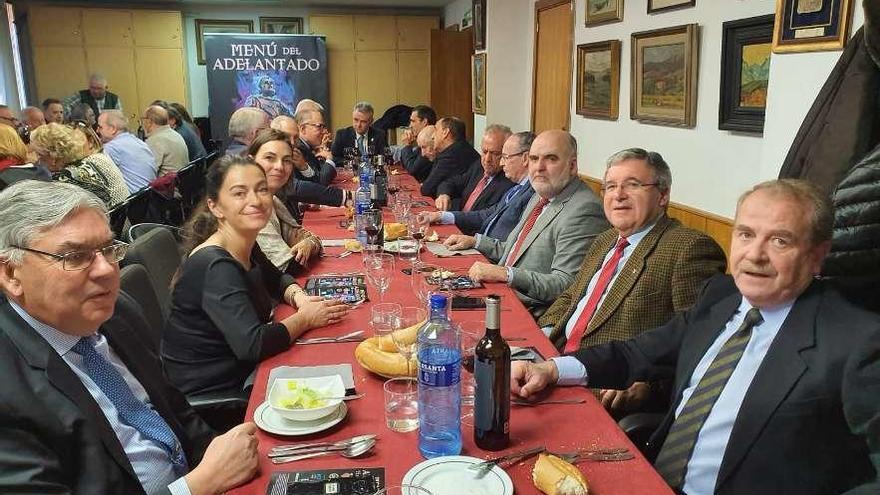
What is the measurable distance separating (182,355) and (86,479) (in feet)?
2.88

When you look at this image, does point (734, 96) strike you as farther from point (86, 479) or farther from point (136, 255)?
point (86, 479)

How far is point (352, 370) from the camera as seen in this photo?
1.72 meters

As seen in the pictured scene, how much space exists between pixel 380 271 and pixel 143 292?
0.87 m

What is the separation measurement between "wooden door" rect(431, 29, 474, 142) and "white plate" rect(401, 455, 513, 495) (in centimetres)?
777

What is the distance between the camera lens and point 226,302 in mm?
1924

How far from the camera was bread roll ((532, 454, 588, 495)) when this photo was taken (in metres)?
1.16

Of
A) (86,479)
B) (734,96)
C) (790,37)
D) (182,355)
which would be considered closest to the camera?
(86,479)

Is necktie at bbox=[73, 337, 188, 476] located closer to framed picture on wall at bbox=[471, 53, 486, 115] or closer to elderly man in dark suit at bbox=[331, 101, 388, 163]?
elderly man in dark suit at bbox=[331, 101, 388, 163]

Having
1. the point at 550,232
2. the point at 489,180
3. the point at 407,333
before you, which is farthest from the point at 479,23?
the point at 407,333

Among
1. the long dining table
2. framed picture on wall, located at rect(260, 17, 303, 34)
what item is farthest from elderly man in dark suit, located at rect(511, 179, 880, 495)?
framed picture on wall, located at rect(260, 17, 303, 34)

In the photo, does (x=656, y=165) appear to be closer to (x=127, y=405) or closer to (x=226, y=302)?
(x=226, y=302)

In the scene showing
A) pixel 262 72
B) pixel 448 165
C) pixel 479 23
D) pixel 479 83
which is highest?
pixel 479 23

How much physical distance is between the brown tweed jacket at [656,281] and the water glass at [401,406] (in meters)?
0.97

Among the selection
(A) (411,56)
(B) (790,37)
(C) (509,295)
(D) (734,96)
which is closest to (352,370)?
(C) (509,295)
